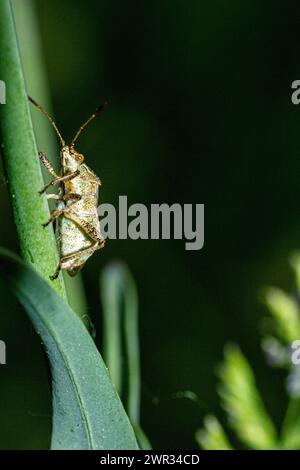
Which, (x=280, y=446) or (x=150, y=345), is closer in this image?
(x=280, y=446)

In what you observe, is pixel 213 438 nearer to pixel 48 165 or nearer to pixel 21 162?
pixel 48 165

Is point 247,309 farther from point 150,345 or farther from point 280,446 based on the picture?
point 280,446

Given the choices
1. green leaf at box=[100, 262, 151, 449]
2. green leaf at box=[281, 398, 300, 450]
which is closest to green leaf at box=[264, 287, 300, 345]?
green leaf at box=[281, 398, 300, 450]

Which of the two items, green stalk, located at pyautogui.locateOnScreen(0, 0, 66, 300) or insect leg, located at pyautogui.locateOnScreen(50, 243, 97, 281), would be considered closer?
green stalk, located at pyautogui.locateOnScreen(0, 0, 66, 300)

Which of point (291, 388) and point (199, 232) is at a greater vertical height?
point (199, 232)

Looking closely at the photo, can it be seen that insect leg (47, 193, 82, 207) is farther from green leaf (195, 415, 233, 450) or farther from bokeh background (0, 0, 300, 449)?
bokeh background (0, 0, 300, 449)

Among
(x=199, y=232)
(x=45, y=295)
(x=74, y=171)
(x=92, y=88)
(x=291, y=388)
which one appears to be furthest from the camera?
(x=92, y=88)

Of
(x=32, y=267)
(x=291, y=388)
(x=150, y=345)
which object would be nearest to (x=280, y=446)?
(x=291, y=388)
